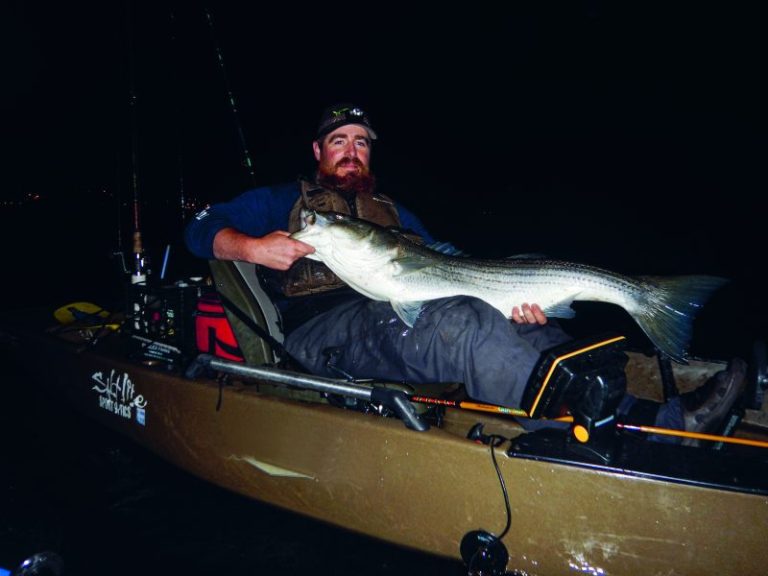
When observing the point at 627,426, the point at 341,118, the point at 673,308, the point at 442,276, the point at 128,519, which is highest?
the point at 341,118

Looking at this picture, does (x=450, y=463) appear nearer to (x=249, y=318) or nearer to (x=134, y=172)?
(x=249, y=318)

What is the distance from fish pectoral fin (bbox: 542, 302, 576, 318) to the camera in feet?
9.28

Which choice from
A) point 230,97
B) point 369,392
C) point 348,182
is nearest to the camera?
point 369,392

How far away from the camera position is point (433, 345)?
7.93 feet

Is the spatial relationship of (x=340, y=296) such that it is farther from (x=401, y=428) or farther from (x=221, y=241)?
(x=401, y=428)

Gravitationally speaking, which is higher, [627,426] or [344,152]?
[344,152]

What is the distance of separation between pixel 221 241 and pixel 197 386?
892mm

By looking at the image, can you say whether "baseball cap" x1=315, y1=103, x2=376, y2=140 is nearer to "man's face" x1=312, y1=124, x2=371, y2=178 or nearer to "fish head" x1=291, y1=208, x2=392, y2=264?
"man's face" x1=312, y1=124, x2=371, y2=178

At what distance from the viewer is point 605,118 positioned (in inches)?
2147

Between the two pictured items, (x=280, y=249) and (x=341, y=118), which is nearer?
(x=280, y=249)

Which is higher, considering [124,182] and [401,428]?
[124,182]

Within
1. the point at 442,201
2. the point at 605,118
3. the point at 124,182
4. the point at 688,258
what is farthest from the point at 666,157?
the point at 124,182

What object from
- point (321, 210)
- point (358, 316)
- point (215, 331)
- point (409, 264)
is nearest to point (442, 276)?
point (409, 264)

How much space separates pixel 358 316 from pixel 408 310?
1.06 feet
